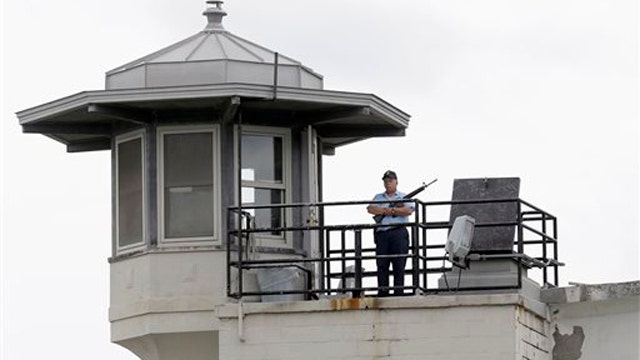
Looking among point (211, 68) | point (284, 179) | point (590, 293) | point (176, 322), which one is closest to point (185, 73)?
point (211, 68)

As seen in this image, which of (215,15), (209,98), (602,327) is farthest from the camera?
(215,15)

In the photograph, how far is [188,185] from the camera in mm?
34469

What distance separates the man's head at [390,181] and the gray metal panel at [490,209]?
75 cm

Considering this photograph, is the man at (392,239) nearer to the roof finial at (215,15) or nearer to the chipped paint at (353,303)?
the chipped paint at (353,303)

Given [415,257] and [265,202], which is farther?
[265,202]

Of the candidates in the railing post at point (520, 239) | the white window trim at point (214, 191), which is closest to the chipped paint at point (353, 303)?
the railing post at point (520, 239)

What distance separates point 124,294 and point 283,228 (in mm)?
2572

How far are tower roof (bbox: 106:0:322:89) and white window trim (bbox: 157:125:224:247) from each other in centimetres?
58

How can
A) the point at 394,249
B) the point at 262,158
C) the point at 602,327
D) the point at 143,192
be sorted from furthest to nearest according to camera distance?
the point at 262,158 → the point at 143,192 → the point at 602,327 → the point at 394,249

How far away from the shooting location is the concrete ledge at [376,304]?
32094 mm

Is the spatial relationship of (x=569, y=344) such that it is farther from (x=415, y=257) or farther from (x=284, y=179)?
(x=284, y=179)

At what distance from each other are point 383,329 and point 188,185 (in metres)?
3.59

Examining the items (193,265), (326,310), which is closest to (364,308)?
(326,310)

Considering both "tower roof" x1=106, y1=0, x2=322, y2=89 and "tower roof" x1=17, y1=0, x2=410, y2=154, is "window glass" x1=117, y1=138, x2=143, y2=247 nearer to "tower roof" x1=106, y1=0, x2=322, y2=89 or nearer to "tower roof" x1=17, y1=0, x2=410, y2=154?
"tower roof" x1=17, y1=0, x2=410, y2=154
